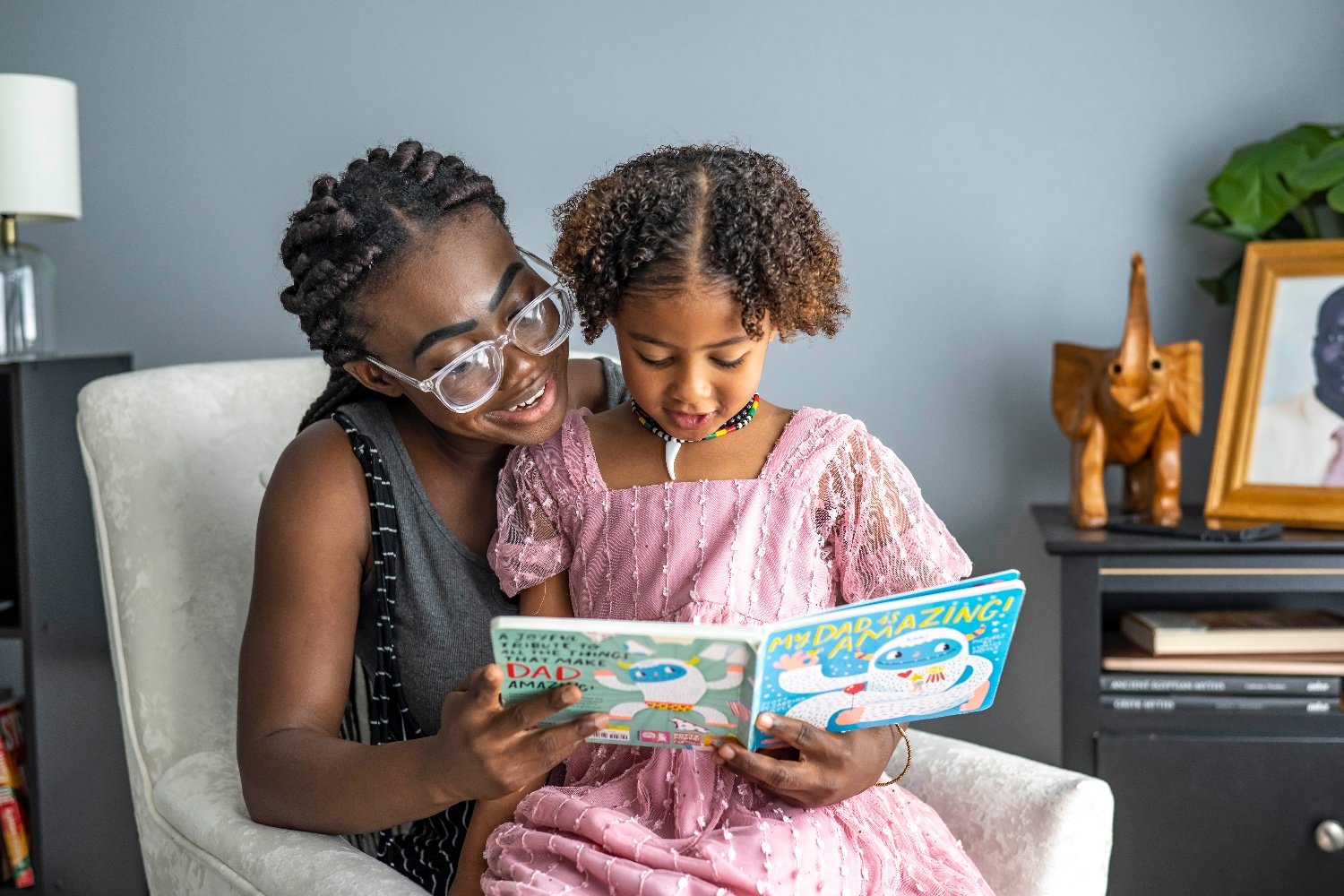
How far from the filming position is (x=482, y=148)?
7.28 ft

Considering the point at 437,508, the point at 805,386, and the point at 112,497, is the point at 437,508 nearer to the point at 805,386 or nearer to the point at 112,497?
the point at 112,497

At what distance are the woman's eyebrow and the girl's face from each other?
0.13 meters

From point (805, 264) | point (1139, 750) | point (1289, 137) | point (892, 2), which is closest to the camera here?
point (805, 264)

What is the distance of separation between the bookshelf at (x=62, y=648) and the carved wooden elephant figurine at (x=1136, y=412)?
173 centimetres

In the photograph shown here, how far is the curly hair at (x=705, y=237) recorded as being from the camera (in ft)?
3.54

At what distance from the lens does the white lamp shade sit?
1991mm

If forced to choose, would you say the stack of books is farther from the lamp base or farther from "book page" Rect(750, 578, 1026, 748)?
the lamp base

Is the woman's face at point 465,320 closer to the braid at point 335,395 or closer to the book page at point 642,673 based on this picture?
the braid at point 335,395

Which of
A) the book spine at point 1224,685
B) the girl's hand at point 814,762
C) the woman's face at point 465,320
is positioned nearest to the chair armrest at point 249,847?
the girl's hand at point 814,762

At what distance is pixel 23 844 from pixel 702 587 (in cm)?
164

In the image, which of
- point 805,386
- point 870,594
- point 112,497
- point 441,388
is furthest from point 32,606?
point 870,594

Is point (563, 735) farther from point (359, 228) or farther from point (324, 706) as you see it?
point (359, 228)

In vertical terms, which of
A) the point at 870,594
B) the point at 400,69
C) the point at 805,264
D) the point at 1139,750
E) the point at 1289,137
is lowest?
the point at 1139,750

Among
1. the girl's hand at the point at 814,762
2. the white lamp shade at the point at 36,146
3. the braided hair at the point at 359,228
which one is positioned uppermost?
the white lamp shade at the point at 36,146
